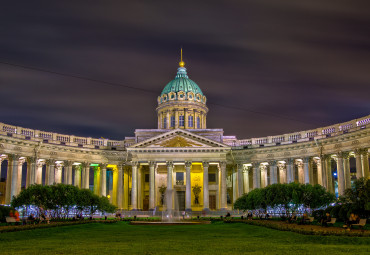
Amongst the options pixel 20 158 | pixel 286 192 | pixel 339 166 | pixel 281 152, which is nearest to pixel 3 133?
pixel 20 158

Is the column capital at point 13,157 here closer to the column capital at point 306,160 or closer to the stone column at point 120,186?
the stone column at point 120,186

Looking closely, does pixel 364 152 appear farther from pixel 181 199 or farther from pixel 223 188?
pixel 181 199

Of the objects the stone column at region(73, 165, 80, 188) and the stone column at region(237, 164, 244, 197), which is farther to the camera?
the stone column at region(73, 165, 80, 188)

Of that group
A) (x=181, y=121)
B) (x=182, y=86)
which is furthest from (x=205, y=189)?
(x=182, y=86)

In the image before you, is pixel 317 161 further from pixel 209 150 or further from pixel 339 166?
pixel 209 150

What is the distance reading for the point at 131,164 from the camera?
6788 cm

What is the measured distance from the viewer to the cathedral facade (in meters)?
54.6

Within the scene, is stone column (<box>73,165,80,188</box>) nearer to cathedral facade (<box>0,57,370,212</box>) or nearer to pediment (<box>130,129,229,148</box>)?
cathedral facade (<box>0,57,370,212</box>)

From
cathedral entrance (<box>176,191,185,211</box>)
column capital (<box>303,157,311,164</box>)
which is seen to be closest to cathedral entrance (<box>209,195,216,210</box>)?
cathedral entrance (<box>176,191,185,211</box>)

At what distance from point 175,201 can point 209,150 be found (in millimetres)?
10771

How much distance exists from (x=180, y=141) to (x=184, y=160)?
3.08 m

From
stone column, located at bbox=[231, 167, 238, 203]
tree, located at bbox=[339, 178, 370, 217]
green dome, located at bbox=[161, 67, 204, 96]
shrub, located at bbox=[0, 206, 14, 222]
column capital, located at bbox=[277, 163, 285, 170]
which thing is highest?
green dome, located at bbox=[161, 67, 204, 96]

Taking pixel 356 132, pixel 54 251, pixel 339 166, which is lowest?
pixel 54 251

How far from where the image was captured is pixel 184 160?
66375 millimetres
